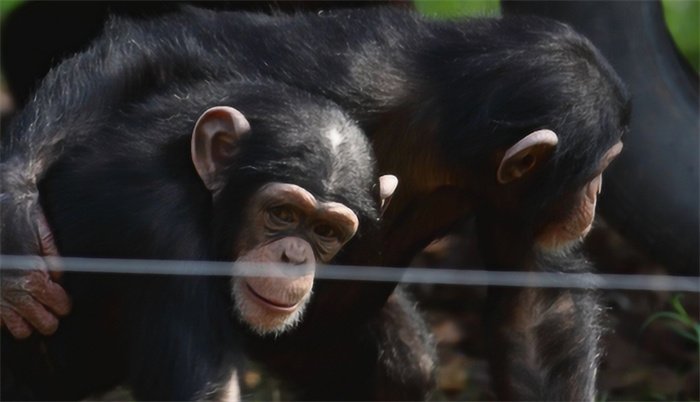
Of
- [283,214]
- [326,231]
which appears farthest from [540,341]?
[283,214]

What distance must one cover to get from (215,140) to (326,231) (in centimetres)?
43

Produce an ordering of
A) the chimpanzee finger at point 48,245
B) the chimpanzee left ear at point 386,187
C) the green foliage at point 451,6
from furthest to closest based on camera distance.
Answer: the green foliage at point 451,6 < the chimpanzee left ear at point 386,187 < the chimpanzee finger at point 48,245

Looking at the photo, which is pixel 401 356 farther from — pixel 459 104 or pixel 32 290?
pixel 32 290

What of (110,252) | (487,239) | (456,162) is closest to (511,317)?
(487,239)

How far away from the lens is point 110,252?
4449 mm

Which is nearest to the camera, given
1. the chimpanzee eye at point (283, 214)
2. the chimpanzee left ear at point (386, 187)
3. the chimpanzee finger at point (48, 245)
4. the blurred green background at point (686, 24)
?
the chimpanzee eye at point (283, 214)

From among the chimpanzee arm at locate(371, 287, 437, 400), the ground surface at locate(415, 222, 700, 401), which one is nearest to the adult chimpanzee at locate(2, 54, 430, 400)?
the chimpanzee arm at locate(371, 287, 437, 400)

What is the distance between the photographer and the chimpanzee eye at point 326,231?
440 cm

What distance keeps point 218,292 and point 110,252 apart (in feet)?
1.24

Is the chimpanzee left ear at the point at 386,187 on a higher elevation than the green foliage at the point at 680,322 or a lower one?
higher

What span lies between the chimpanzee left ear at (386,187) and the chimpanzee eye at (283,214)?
0.34 meters

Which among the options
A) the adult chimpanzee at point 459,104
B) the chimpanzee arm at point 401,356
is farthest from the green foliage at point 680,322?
the chimpanzee arm at point 401,356

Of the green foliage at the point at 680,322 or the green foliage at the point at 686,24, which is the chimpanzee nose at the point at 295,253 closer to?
the green foliage at the point at 680,322

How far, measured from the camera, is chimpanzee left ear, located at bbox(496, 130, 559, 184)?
4.68 metres
